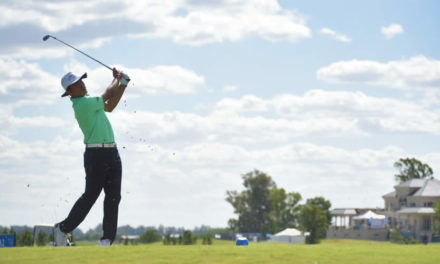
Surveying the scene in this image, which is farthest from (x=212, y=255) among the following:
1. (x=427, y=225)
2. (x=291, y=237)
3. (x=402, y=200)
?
(x=402, y=200)

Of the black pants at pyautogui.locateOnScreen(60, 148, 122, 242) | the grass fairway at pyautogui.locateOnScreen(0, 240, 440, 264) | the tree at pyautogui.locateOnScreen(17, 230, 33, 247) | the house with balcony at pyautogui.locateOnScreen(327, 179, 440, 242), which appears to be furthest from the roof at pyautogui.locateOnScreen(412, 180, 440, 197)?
the black pants at pyautogui.locateOnScreen(60, 148, 122, 242)

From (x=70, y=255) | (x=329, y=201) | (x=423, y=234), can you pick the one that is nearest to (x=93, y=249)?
(x=70, y=255)

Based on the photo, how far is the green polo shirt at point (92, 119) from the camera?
13.8m

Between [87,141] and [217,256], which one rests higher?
[87,141]

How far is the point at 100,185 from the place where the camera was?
13867 millimetres

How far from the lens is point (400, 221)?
4360 inches

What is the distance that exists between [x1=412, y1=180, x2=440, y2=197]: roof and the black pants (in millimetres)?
100235

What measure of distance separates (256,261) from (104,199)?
12.2 ft

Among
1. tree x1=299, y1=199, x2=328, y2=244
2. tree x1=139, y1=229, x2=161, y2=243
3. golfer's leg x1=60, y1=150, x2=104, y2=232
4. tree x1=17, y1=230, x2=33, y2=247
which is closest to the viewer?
golfer's leg x1=60, y1=150, x2=104, y2=232

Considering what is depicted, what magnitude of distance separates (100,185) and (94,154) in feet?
1.86

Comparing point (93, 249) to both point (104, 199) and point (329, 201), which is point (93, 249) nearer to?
point (104, 199)

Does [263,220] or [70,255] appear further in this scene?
[263,220]

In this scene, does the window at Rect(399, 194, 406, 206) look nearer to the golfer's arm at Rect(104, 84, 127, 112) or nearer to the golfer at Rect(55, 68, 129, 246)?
the golfer's arm at Rect(104, 84, 127, 112)

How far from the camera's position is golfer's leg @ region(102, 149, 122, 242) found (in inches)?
548
